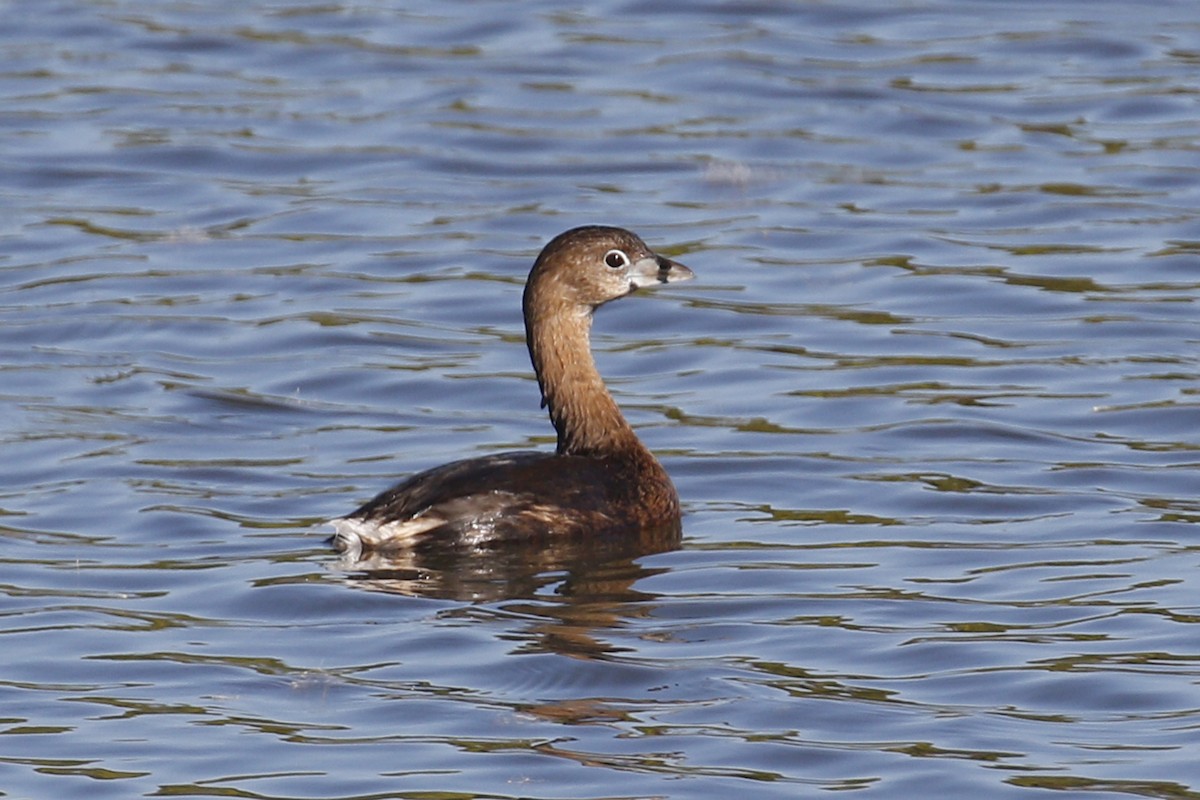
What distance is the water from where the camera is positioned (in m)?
7.77

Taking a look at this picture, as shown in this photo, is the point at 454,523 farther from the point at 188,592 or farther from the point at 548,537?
the point at 188,592

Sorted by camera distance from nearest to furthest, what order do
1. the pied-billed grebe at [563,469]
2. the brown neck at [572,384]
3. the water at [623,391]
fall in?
the water at [623,391] < the pied-billed grebe at [563,469] < the brown neck at [572,384]

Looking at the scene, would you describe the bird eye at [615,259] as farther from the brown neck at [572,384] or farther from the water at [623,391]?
the water at [623,391]

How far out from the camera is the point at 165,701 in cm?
807

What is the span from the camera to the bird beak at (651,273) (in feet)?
36.1

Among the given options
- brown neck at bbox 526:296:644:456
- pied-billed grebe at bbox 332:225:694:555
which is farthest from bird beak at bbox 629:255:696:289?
brown neck at bbox 526:296:644:456

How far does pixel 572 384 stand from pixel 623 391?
6.04 ft

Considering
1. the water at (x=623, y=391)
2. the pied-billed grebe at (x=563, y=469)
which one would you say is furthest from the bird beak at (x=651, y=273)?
the water at (x=623, y=391)

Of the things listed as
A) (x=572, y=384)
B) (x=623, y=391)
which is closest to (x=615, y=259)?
(x=572, y=384)

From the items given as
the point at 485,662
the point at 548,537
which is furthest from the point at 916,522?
the point at 485,662

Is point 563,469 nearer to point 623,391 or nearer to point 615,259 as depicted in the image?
point 615,259

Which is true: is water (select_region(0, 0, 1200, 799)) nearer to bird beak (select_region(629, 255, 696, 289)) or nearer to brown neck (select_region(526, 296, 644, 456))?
brown neck (select_region(526, 296, 644, 456))

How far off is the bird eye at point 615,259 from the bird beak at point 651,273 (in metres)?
0.04

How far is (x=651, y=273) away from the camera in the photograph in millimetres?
11008
